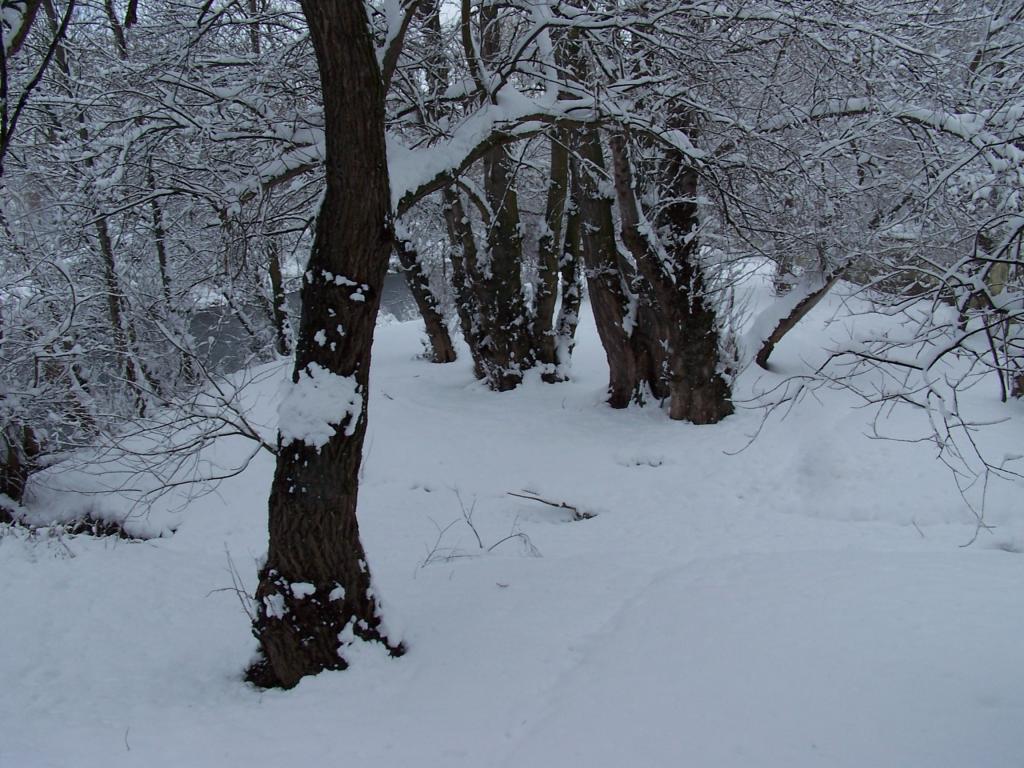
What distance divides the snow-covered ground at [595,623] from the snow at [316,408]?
3.82ft

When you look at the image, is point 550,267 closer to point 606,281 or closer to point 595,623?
point 606,281

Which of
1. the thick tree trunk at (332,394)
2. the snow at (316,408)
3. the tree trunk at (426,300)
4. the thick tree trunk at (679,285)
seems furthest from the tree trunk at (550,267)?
the snow at (316,408)

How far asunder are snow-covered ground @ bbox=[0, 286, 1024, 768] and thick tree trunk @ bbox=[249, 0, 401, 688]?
28 centimetres

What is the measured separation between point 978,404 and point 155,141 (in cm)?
902

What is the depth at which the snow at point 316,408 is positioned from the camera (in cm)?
338

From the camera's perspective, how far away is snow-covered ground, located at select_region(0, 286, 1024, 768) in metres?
2.88

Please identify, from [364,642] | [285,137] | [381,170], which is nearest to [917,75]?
[381,170]

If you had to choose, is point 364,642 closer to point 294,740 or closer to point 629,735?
point 294,740

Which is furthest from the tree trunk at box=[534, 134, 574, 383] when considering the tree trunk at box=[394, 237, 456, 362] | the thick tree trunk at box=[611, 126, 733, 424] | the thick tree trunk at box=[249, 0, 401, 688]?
the thick tree trunk at box=[249, 0, 401, 688]

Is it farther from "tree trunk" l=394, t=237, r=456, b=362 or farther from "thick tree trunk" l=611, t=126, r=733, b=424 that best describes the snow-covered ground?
"tree trunk" l=394, t=237, r=456, b=362

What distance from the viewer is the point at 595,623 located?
3.96 metres

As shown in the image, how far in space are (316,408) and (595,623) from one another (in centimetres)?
205

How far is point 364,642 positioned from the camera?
145 inches

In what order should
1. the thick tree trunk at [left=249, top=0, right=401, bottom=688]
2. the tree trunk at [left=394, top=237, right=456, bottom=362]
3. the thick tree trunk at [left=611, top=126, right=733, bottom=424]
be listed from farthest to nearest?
the tree trunk at [left=394, top=237, right=456, bottom=362], the thick tree trunk at [left=611, top=126, right=733, bottom=424], the thick tree trunk at [left=249, top=0, right=401, bottom=688]
